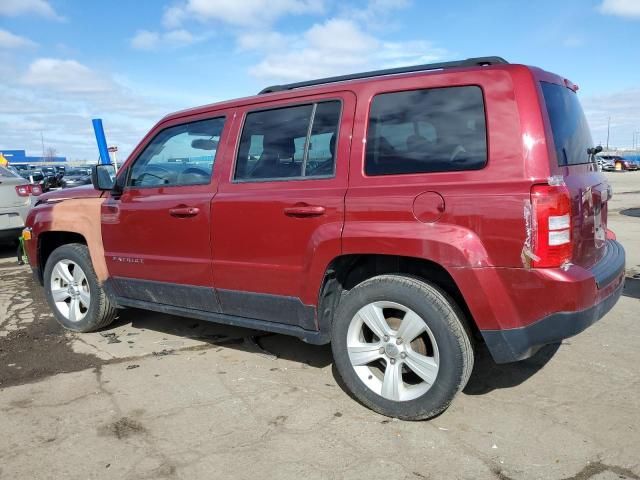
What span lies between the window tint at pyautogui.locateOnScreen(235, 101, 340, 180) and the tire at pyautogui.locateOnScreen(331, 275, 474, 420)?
33.2 inches

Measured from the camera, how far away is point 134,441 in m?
2.97

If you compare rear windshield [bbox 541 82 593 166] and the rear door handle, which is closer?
rear windshield [bbox 541 82 593 166]

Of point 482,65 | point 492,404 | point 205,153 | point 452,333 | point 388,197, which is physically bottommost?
point 492,404

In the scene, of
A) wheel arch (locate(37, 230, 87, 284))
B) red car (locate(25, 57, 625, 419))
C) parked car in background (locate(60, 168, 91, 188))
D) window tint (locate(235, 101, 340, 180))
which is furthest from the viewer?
parked car in background (locate(60, 168, 91, 188))

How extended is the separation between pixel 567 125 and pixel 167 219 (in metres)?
2.74

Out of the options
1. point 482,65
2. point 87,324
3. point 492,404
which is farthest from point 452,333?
point 87,324

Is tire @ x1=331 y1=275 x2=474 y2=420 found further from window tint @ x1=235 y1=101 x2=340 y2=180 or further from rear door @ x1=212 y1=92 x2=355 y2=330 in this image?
window tint @ x1=235 y1=101 x2=340 y2=180

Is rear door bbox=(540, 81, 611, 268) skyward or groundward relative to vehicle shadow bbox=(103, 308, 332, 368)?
skyward

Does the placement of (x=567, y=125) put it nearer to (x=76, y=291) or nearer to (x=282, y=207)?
(x=282, y=207)

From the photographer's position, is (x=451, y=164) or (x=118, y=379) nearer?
(x=451, y=164)

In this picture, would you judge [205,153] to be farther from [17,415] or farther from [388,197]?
[17,415]

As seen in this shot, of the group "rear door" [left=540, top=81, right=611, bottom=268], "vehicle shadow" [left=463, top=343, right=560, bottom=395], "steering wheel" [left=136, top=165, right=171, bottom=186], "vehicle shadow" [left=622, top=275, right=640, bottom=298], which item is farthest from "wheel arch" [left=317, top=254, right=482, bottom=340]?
"vehicle shadow" [left=622, top=275, right=640, bottom=298]

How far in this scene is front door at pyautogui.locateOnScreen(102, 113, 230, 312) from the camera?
12.8 ft

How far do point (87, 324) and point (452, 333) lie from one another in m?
3.40
